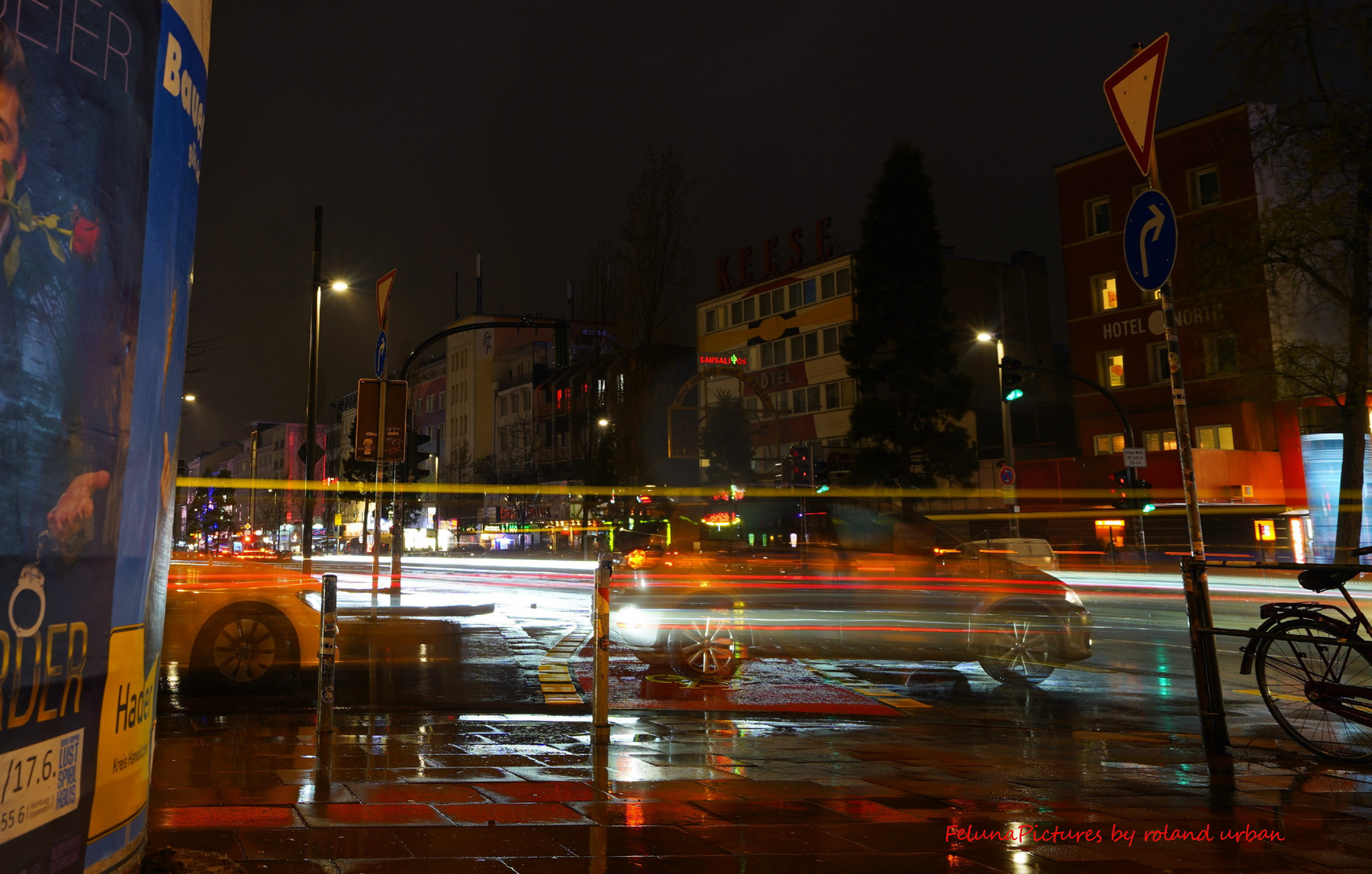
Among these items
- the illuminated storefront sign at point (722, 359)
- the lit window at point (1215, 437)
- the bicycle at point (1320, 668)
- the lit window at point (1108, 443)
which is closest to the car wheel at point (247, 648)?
the bicycle at point (1320, 668)

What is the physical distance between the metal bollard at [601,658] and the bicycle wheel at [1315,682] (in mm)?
4620

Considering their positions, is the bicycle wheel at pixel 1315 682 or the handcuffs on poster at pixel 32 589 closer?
the handcuffs on poster at pixel 32 589

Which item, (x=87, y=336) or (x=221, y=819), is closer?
(x=87, y=336)

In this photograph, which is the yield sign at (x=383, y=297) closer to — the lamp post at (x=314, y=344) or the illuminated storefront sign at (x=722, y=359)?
the lamp post at (x=314, y=344)

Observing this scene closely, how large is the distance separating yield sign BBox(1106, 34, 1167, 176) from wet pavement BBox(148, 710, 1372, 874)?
15.5ft

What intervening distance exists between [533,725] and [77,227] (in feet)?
20.5

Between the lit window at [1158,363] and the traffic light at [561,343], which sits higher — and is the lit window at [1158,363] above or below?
above

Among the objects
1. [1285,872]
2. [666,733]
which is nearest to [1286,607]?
[1285,872]

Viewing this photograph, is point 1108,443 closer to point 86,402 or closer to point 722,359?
point 722,359

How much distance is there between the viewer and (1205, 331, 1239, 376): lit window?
3575 cm

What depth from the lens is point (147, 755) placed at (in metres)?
3.12

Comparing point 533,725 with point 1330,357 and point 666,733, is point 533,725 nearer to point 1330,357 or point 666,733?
point 666,733

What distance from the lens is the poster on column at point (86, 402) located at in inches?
90.6

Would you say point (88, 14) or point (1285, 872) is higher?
point (88, 14)
